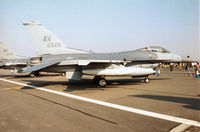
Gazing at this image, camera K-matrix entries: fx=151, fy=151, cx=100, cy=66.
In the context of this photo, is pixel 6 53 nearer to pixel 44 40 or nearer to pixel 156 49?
pixel 44 40

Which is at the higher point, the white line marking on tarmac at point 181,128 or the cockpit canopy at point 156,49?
the cockpit canopy at point 156,49

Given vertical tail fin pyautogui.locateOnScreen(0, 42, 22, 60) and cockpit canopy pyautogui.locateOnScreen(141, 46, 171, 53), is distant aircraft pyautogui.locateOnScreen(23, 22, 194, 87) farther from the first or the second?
vertical tail fin pyautogui.locateOnScreen(0, 42, 22, 60)

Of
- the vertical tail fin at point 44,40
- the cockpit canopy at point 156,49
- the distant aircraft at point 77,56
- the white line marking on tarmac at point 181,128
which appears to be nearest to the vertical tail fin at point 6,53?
A: the vertical tail fin at point 44,40

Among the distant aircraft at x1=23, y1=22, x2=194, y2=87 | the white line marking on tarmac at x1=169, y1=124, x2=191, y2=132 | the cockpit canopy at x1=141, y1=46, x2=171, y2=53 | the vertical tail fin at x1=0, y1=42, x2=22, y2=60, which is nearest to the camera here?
the white line marking on tarmac at x1=169, y1=124, x2=191, y2=132

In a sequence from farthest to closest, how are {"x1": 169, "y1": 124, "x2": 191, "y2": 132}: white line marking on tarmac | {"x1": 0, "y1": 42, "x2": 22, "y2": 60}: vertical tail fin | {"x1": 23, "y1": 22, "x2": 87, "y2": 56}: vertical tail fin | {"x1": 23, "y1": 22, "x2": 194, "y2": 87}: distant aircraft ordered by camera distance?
{"x1": 0, "y1": 42, "x2": 22, "y2": 60}: vertical tail fin < {"x1": 23, "y1": 22, "x2": 87, "y2": 56}: vertical tail fin < {"x1": 23, "y1": 22, "x2": 194, "y2": 87}: distant aircraft < {"x1": 169, "y1": 124, "x2": 191, "y2": 132}: white line marking on tarmac

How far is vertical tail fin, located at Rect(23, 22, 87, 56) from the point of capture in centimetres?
1134

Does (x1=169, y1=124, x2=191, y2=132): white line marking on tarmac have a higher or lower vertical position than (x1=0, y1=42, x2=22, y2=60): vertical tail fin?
lower

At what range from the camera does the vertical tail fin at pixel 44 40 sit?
1134 cm

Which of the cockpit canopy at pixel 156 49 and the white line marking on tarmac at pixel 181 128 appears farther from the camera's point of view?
the cockpit canopy at pixel 156 49

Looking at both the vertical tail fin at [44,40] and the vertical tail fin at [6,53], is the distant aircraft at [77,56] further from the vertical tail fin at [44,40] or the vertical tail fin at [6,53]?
the vertical tail fin at [6,53]

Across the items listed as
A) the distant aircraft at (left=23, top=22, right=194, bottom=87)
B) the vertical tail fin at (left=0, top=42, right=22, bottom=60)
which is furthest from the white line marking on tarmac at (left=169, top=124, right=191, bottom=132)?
the vertical tail fin at (left=0, top=42, right=22, bottom=60)

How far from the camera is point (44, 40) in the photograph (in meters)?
11.5

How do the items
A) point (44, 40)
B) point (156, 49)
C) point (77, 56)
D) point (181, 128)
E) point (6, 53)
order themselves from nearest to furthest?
point (181, 128)
point (77, 56)
point (44, 40)
point (156, 49)
point (6, 53)

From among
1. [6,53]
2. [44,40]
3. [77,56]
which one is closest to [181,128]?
[77,56]
